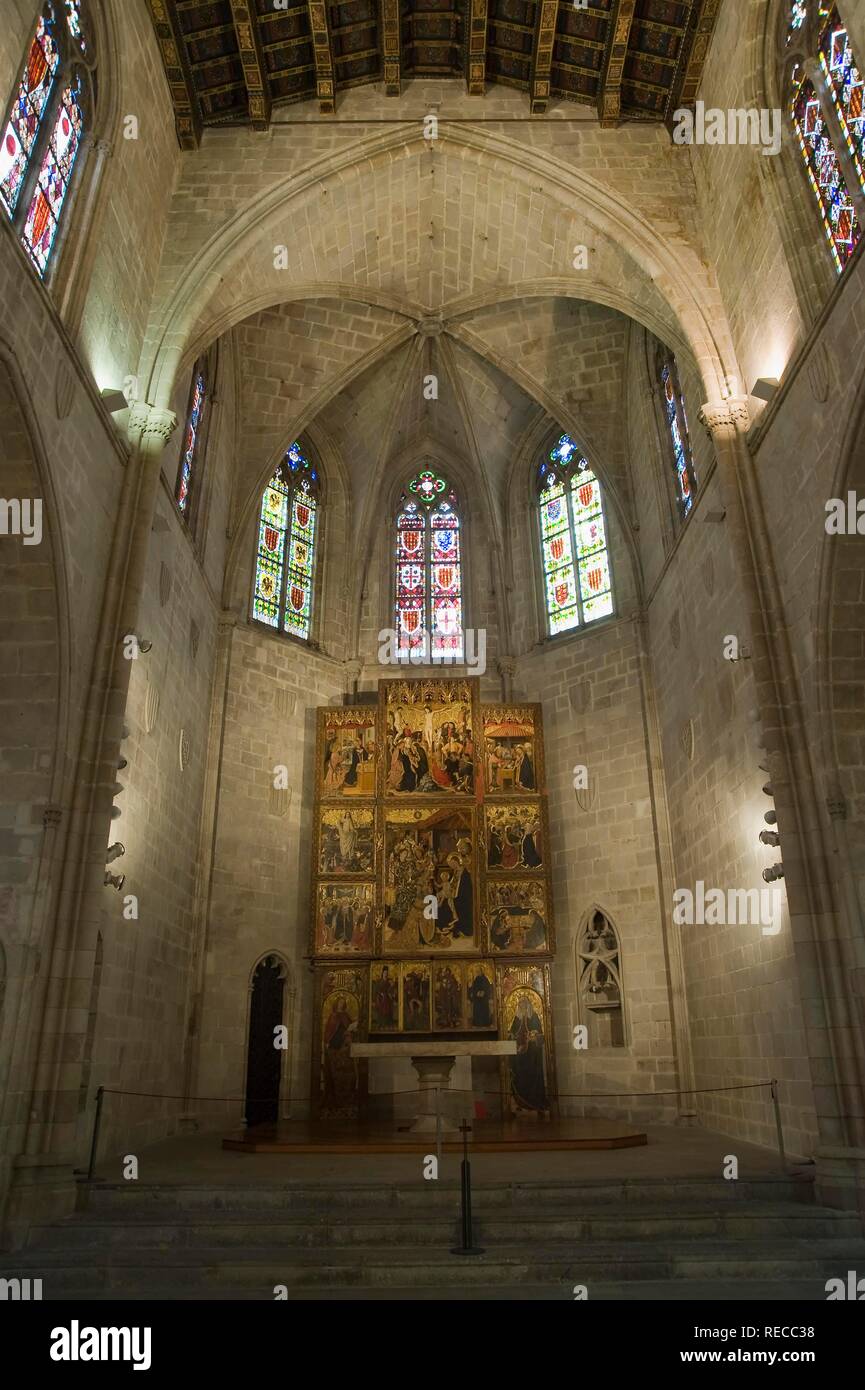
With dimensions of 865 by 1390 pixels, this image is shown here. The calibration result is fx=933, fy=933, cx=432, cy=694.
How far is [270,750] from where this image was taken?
53.7 feet

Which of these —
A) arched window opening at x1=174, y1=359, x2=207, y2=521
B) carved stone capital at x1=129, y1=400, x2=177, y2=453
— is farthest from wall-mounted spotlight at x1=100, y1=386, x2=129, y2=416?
arched window opening at x1=174, y1=359, x2=207, y2=521

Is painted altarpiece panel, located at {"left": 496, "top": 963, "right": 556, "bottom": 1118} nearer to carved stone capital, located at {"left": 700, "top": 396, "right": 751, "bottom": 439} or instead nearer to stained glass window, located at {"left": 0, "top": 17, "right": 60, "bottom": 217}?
carved stone capital, located at {"left": 700, "top": 396, "right": 751, "bottom": 439}

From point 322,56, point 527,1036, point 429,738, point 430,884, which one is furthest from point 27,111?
point 527,1036

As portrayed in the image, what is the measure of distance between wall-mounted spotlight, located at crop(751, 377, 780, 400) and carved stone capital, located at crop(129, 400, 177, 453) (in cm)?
683

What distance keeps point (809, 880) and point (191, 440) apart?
10975mm

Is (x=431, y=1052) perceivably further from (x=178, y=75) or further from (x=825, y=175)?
(x=178, y=75)

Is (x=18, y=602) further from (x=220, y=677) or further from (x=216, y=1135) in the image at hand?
(x=216, y=1135)

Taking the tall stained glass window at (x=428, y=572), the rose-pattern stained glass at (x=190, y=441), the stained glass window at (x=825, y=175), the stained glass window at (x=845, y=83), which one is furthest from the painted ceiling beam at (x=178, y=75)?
the tall stained glass window at (x=428, y=572)

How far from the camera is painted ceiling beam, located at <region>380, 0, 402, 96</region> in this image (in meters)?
12.6

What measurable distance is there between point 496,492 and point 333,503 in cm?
342

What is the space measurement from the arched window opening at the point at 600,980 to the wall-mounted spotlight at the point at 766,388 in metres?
8.50

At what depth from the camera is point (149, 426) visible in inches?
442

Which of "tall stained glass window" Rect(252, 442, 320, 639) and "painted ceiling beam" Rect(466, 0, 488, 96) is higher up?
"painted ceiling beam" Rect(466, 0, 488, 96)

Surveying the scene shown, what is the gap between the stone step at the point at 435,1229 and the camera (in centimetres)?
748
